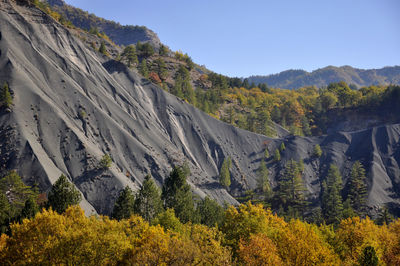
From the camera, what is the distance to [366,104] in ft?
381

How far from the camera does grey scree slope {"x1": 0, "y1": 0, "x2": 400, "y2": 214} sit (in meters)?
55.3

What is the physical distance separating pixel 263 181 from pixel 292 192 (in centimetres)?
782

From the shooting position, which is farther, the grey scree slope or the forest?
the grey scree slope

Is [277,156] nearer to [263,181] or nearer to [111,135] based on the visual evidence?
[263,181]

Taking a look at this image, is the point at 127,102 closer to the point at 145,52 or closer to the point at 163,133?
the point at 163,133

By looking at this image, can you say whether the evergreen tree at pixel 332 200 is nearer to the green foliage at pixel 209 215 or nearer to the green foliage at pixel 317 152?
the green foliage at pixel 317 152

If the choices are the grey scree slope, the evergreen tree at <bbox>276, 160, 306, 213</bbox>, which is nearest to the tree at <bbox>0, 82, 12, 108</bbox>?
the grey scree slope

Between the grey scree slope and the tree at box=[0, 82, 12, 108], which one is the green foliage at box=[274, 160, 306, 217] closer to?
the grey scree slope

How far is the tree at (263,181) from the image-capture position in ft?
260

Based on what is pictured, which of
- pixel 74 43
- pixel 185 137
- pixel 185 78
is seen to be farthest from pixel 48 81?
pixel 185 78

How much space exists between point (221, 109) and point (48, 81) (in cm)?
6593

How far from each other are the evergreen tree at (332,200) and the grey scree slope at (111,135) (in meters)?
4.94

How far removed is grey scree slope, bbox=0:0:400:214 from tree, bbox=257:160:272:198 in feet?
9.23

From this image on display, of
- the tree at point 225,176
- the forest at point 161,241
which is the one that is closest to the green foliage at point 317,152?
the tree at point 225,176
